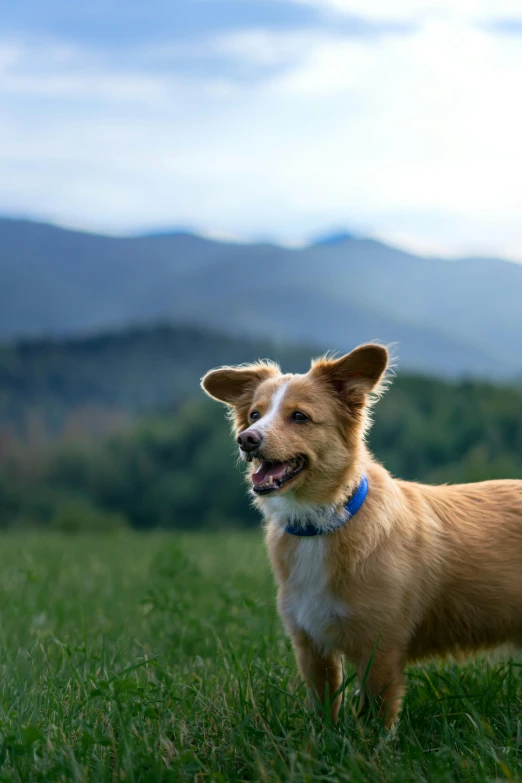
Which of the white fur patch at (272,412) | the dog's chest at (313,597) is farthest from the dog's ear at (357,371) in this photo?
the dog's chest at (313,597)

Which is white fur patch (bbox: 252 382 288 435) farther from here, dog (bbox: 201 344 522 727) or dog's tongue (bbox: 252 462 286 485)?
dog's tongue (bbox: 252 462 286 485)

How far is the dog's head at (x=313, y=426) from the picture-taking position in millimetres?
3832

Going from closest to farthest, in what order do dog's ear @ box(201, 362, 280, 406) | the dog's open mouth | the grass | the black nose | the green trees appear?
the grass → the black nose → the dog's open mouth → dog's ear @ box(201, 362, 280, 406) → the green trees

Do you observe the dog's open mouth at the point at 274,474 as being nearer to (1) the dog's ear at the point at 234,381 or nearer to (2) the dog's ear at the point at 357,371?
(2) the dog's ear at the point at 357,371

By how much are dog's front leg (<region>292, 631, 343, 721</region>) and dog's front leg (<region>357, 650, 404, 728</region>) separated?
0.27 m

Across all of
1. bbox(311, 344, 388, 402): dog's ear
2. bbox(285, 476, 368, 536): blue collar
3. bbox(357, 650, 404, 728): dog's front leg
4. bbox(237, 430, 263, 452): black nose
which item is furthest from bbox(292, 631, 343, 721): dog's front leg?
bbox(311, 344, 388, 402): dog's ear

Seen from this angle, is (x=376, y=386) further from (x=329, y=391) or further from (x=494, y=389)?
(x=494, y=389)

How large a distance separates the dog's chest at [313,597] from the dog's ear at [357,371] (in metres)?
0.74

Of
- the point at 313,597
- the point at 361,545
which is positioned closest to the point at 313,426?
the point at 361,545

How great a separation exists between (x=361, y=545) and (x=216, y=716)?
3.24ft

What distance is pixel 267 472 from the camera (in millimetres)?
3887

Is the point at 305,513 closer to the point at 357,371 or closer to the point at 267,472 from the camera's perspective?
the point at 267,472

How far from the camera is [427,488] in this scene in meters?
4.45

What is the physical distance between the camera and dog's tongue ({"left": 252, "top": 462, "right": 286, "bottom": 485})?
12.7 ft
